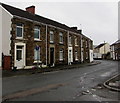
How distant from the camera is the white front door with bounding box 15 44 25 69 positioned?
20.2 m

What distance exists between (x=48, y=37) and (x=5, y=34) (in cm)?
694

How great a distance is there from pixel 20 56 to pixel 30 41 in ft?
7.90

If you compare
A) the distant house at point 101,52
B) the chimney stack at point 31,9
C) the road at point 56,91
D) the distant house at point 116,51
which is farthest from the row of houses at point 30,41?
the distant house at point 101,52

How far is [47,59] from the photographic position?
2491 cm

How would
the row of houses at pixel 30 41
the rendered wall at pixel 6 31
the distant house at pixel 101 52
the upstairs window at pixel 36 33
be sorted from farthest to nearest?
the distant house at pixel 101 52 < the upstairs window at pixel 36 33 < the row of houses at pixel 30 41 < the rendered wall at pixel 6 31

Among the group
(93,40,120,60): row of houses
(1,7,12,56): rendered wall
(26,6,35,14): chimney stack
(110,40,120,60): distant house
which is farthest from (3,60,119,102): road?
(93,40,120,60): row of houses

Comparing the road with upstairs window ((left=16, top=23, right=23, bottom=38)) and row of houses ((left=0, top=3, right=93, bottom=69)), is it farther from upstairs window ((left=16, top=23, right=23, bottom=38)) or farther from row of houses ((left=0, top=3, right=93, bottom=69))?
upstairs window ((left=16, top=23, right=23, bottom=38))

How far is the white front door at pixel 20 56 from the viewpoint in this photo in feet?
66.1

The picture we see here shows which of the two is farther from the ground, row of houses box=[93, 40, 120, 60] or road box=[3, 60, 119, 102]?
row of houses box=[93, 40, 120, 60]

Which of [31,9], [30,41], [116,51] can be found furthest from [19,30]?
[116,51]

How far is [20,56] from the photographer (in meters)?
20.8

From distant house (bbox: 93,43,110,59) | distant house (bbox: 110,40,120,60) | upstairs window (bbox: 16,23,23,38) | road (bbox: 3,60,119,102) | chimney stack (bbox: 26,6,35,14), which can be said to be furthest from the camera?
distant house (bbox: 93,43,110,59)

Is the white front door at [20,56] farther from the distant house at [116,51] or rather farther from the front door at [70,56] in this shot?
the distant house at [116,51]

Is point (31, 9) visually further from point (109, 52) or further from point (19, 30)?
point (109, 52)
